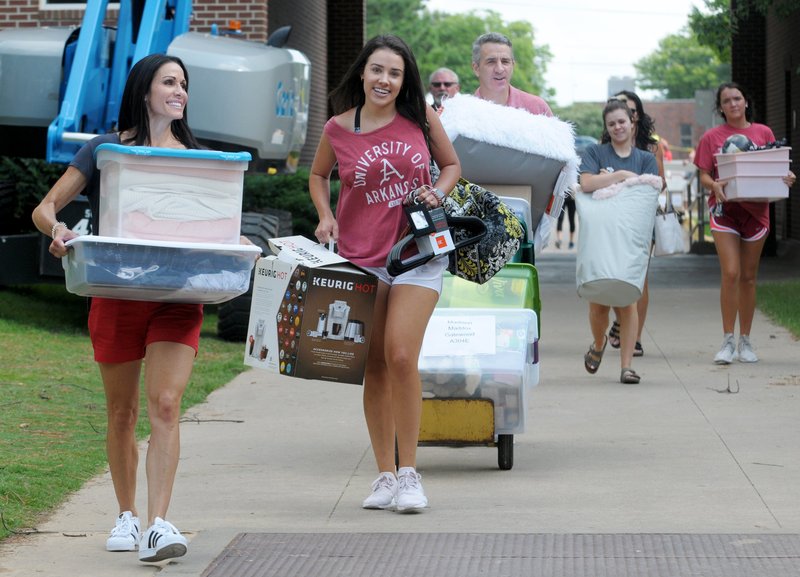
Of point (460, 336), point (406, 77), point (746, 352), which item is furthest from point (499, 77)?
point (746, 352)

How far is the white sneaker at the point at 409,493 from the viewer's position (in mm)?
6051

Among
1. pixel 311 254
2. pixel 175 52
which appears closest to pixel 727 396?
pixel 311 254

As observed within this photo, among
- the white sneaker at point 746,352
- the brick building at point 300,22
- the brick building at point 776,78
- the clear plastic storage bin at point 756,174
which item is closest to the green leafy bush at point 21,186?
the brick building at point 300,22

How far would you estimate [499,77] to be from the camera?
7.86 metres

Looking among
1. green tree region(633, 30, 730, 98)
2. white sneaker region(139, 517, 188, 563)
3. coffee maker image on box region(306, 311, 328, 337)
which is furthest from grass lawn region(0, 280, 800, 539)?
green tree region(633, 30, 730, 98)

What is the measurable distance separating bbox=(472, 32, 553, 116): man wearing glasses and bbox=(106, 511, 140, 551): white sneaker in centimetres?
332

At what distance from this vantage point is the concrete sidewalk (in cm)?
579

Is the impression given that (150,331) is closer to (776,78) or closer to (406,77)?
(406,77)

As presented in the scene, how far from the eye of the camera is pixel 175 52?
11266 mm

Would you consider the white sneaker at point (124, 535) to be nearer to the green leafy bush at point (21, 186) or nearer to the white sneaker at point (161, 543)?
the white sneaker at point (161, 543)

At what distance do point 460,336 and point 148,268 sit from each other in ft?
7.25

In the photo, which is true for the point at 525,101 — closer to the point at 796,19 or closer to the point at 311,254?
the point at 311,254

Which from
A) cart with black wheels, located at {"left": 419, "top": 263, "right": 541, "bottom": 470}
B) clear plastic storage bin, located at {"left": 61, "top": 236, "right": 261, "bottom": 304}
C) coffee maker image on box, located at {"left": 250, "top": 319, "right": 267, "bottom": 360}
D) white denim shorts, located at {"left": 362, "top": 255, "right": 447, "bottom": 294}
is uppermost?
clear plastic storage bin, located at {"left": 61, "top": 236, "right": 261, "bottom": 304}

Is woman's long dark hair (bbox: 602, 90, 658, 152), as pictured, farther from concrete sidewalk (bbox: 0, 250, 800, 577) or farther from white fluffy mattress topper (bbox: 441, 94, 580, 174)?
white fluffy mattress topper (bbox: 441, 94, 580, 174)
